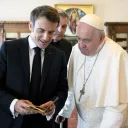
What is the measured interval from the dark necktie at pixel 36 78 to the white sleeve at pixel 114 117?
612 millimetres

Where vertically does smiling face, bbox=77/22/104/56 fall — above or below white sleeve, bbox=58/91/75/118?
above

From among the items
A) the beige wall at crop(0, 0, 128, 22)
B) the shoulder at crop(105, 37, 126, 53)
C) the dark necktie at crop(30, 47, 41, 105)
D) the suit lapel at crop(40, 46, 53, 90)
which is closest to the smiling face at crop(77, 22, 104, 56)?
the shoulder at crop(105, 37, 126, 53)

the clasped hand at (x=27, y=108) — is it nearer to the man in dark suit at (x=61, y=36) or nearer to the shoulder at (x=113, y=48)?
the shoulder at (x=113, y=48)

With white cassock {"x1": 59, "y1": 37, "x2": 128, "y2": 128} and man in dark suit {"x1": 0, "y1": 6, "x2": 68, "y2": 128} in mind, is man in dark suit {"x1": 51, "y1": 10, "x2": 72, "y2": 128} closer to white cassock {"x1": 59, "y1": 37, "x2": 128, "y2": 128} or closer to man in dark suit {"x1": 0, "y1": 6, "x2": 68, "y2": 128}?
white cassock {"x1": 59, "y1": 37, "x2": 128, "y2": 128}

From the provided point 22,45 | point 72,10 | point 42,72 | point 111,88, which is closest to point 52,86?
point 42,72

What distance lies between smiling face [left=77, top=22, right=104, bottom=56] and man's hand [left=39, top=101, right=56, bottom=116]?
56cm

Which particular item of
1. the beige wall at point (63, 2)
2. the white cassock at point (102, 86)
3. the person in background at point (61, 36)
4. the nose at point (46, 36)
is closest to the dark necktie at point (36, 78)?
the nose at point (46, 36)

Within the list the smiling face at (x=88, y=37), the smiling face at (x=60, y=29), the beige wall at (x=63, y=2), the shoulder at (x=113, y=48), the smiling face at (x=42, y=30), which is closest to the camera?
the smiling face at (x=42, y=30)

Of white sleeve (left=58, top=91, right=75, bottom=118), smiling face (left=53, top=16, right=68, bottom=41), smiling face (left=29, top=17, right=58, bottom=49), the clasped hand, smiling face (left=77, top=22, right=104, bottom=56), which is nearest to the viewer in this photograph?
the clasped hand

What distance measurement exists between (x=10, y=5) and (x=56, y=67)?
5.68m

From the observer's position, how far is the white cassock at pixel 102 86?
81.7 inches

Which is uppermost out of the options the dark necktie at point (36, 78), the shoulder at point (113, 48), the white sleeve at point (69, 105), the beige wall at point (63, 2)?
the beige wall at point (63, 2)

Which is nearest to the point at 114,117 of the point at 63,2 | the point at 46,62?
the point at 46,62

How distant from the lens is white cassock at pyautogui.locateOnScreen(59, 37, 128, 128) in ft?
6.81
